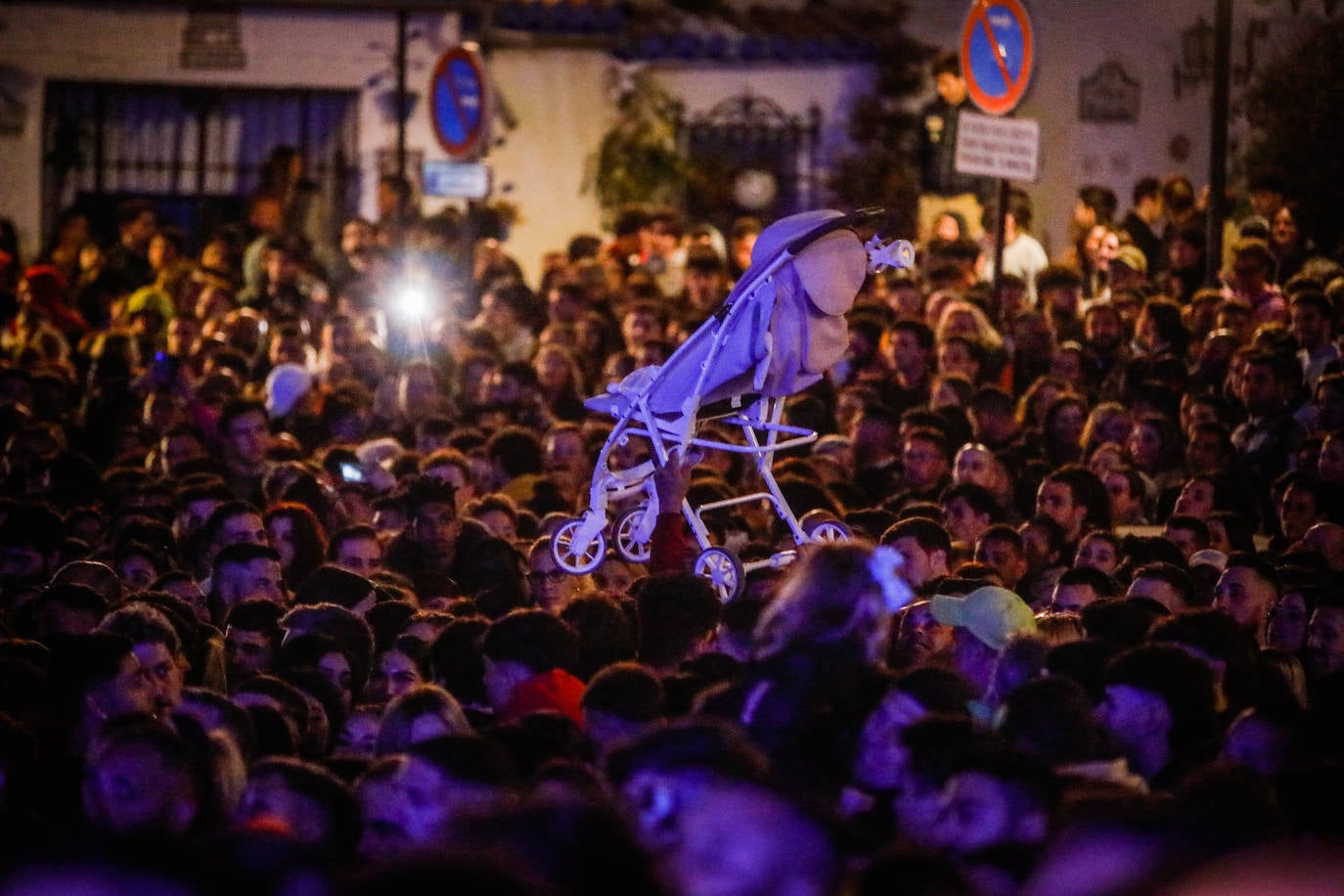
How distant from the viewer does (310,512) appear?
9.73 m

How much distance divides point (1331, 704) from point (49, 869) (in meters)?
4.63

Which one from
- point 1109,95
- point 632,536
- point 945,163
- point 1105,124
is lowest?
point 632,536

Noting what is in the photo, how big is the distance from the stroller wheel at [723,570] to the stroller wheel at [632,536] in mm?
394

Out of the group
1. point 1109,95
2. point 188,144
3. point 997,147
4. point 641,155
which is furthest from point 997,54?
point 188,144

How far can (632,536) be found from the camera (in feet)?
24.3

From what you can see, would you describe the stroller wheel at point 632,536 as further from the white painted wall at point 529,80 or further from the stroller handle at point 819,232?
the white painted wall at point 529,80

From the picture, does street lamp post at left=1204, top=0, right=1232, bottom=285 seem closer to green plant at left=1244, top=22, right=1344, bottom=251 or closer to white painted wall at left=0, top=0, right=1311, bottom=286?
green plant at left=1244, top=22, right=1344, bottom=251

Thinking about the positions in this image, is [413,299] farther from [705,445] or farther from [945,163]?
[705,445]

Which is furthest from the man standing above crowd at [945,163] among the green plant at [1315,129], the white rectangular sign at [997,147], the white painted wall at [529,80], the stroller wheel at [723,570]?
the stroller wheel at [723,570]

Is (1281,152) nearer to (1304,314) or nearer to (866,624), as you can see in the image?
(1304,314)

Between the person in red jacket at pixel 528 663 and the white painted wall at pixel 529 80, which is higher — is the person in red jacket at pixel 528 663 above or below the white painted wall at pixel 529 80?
below

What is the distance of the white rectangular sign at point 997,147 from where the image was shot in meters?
12.2

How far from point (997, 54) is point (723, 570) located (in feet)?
21.1

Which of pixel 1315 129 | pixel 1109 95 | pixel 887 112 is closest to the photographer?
pixel 1315 129
